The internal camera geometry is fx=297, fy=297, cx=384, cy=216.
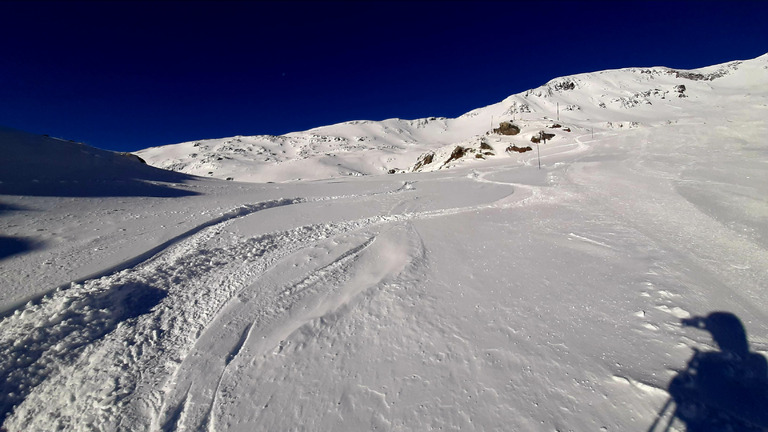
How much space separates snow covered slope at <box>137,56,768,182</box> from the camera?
66.5 meters

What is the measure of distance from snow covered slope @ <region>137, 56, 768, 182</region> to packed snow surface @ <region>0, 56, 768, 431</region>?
126 ft

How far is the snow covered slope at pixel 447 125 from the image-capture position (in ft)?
218

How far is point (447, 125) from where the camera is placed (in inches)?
5015

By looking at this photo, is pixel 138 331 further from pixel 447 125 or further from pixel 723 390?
pixel 447 125

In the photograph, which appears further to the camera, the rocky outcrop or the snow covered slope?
the snow covered slope

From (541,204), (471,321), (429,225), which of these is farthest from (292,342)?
(541,204)

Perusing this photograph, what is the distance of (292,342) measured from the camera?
159 inches

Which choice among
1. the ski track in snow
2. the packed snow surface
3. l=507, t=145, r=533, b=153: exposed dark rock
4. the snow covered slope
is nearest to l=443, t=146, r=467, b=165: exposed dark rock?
l=507, t=145, r=533, b=153: exposed dark rock

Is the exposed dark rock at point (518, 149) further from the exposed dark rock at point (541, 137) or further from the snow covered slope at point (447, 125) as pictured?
the snow covered slope at point (447, 125)

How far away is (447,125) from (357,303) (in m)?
132

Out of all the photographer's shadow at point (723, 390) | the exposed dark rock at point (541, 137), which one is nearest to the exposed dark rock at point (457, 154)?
the exposed dark rock at point (541, 137)

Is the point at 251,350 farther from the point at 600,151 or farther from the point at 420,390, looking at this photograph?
the point at 600,151

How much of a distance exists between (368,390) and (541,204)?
9.48 m

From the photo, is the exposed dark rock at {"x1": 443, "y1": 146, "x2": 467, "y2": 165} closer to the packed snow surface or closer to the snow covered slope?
the snow covered slope
